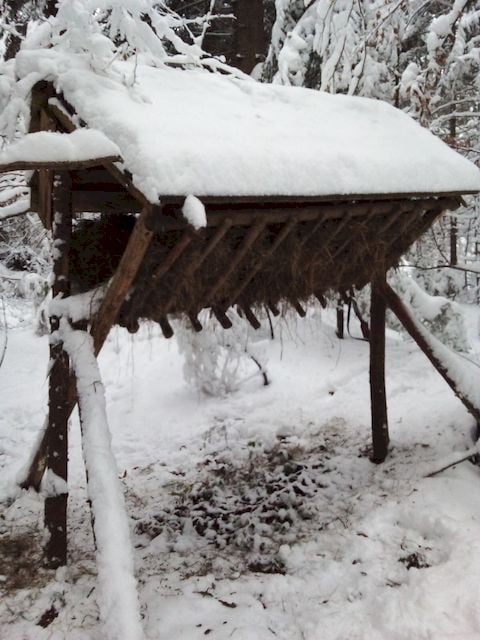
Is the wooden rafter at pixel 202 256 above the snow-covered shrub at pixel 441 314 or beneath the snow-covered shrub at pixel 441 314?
above

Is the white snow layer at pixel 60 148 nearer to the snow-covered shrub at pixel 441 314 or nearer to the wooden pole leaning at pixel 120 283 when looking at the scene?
the wooden pole leaning at pixel 120 283

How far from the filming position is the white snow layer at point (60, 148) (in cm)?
226

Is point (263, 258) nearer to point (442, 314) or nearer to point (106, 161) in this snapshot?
point (106, 161)

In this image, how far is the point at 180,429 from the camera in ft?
24.6

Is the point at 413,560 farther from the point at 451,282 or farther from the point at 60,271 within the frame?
the point at 451,282

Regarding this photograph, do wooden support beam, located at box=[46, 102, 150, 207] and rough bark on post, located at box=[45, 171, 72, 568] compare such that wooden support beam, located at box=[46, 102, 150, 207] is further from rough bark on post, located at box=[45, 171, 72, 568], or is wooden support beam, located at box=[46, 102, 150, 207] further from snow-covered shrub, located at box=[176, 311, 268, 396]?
snow-covered shrub, located at box=[176, 311, 268, 396]

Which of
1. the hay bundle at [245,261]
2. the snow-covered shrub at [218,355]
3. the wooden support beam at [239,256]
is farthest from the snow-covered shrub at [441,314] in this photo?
the wooden support beam at [239,256]

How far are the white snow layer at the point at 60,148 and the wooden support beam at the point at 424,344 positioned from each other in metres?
3.30

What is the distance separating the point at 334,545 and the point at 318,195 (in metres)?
2.81

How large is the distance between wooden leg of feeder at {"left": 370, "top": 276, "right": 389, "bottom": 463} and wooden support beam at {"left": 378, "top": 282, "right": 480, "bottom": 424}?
13.1 inches

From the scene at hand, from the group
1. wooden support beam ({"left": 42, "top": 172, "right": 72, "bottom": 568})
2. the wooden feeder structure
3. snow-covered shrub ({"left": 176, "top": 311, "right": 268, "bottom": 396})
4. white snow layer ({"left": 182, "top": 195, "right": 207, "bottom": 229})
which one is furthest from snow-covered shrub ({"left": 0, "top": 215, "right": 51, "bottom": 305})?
white snow layer ({"left": 182, "top": 195, "right": 207, "bottom": 229})

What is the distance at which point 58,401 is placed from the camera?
3289mm

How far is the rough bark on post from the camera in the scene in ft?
10.4

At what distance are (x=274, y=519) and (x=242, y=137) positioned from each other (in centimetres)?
344
